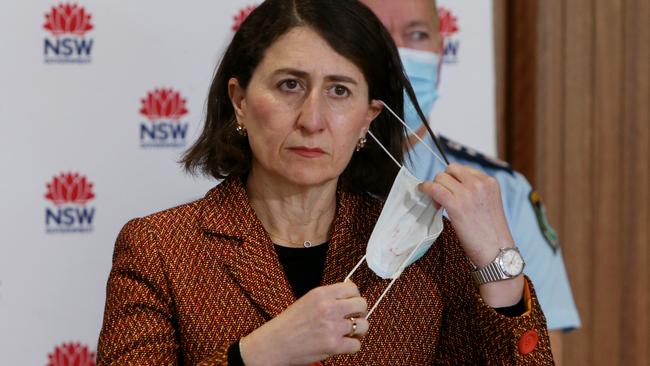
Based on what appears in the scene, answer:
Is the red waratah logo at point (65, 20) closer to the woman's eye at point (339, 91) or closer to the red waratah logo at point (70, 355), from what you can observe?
the red waratah logo at point (70, 355)

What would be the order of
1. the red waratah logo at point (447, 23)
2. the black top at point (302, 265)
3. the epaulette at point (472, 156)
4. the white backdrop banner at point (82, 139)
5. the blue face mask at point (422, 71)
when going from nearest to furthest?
the black top at point (302, 265) < the white backdrop banner at point (82, 139) < the blue face mask at point (422, 71) < the epaulette at point (472, 156) < the red waratah logo at point (447, 23)

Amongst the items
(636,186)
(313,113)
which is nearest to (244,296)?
(313,113)

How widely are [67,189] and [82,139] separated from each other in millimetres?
127

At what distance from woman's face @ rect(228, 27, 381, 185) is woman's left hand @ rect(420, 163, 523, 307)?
177 mm

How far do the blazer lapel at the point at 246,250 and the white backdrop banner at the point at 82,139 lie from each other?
0.81 m

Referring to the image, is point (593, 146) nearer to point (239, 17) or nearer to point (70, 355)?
point (239, 17)

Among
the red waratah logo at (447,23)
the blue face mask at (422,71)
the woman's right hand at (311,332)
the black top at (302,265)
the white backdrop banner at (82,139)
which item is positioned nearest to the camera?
the woman's right hand at (311,332)

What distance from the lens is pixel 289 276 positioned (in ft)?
6.10

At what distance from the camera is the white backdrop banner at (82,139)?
102 inches

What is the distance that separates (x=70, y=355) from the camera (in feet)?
8.68

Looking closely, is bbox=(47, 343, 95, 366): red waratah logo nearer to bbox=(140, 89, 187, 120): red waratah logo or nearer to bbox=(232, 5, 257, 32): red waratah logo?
bbox=(140, 89, 187, 120): red waratah logo

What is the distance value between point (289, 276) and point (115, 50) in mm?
1026

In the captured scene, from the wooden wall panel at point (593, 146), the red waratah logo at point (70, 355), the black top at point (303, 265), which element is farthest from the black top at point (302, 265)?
the wooden wall panel at point (593, 146)

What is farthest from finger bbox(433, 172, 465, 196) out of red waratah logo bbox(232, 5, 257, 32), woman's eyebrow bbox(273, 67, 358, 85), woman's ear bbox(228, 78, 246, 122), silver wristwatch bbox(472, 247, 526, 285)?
red waratah logo bbox(232, 5, 257, 32)
